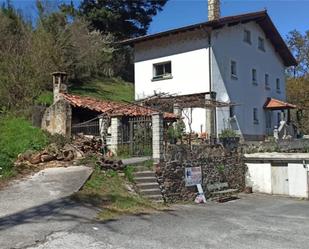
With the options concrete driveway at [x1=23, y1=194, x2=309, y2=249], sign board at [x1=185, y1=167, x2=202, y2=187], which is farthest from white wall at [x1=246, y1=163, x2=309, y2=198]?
concrete driveway at [x1=23, y1=194, x2=309, y2=249]

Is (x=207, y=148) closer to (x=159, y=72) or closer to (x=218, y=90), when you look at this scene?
(x=218, y=90)

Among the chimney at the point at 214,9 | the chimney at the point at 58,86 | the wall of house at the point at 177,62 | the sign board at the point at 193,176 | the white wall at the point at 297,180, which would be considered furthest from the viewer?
the chimney at the point at 214,9

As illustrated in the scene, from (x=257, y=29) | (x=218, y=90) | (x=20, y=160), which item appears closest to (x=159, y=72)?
(x=218, y=90)

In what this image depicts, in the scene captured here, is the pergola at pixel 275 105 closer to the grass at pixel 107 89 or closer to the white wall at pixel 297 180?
the grass at pixel 107 89

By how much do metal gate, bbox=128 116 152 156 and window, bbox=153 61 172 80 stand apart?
10.2 metres

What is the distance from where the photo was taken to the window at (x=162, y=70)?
94.4ft

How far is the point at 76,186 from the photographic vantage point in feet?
45.4

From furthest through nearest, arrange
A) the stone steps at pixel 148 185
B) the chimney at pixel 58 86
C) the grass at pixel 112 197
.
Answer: the chimney at pixel 58 86 < the stone steps at pixel 148 185 < the grass at pixel 112 197

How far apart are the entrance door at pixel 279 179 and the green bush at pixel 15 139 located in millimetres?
11205

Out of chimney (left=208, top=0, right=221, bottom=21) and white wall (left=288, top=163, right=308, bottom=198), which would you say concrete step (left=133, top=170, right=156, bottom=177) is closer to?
white wall (left=288, top=163, right=308, bottom=198)

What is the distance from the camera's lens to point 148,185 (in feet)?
52.5

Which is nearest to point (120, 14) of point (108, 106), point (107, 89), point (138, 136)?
point (107, 89)

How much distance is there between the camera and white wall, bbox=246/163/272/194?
75.9 ft

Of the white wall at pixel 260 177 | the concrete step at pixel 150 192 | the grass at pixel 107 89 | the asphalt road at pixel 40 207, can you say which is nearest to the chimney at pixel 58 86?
the asphalt road at pixel 40 207
